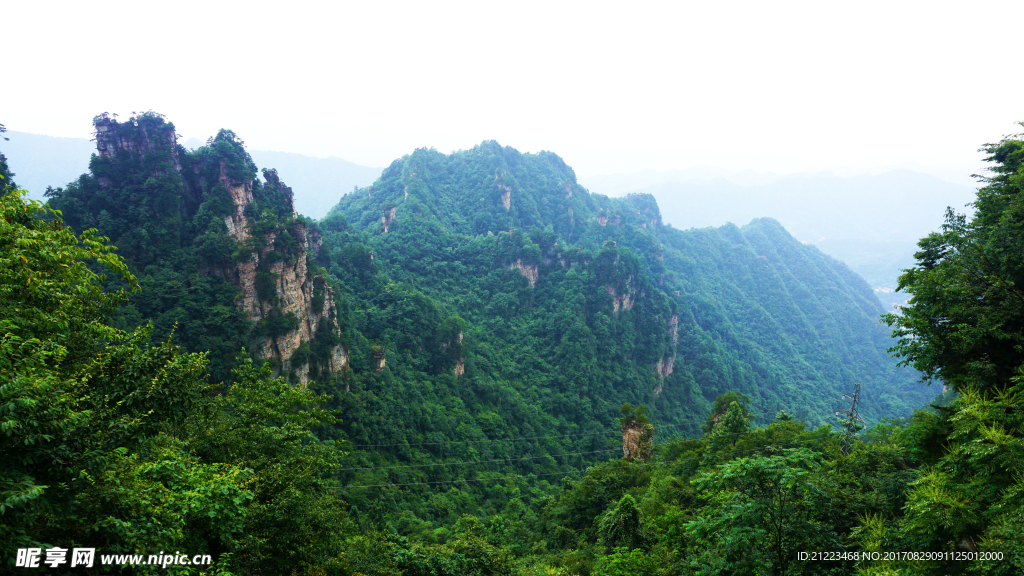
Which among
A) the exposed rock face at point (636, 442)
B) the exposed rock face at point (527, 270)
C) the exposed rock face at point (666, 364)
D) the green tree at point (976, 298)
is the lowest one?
the exposed rock face at point (636, 442)

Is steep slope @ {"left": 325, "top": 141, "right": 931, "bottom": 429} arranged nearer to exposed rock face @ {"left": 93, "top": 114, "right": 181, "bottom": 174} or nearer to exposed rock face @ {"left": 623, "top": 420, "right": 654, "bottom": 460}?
exposed rock face @ {"left": 623, "top": 420, "right": 654, "bottom": 460}

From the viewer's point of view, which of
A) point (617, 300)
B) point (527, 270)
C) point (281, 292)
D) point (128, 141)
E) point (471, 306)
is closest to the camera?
point (128, 141)

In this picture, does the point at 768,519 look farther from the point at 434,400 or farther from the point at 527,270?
the point at 527,270

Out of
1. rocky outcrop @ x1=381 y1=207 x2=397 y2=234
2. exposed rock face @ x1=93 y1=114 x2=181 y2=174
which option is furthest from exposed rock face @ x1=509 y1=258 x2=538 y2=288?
exposed rock face @ x1=93 y1=114 x2=181 y2=174

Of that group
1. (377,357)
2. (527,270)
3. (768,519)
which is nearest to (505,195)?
(527,270)

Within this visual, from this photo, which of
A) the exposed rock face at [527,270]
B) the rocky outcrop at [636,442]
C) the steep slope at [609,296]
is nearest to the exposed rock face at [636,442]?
the rocky outcrop at [636,442]

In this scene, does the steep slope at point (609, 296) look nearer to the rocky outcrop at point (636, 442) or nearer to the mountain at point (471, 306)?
the mountain at point (471, 306)
